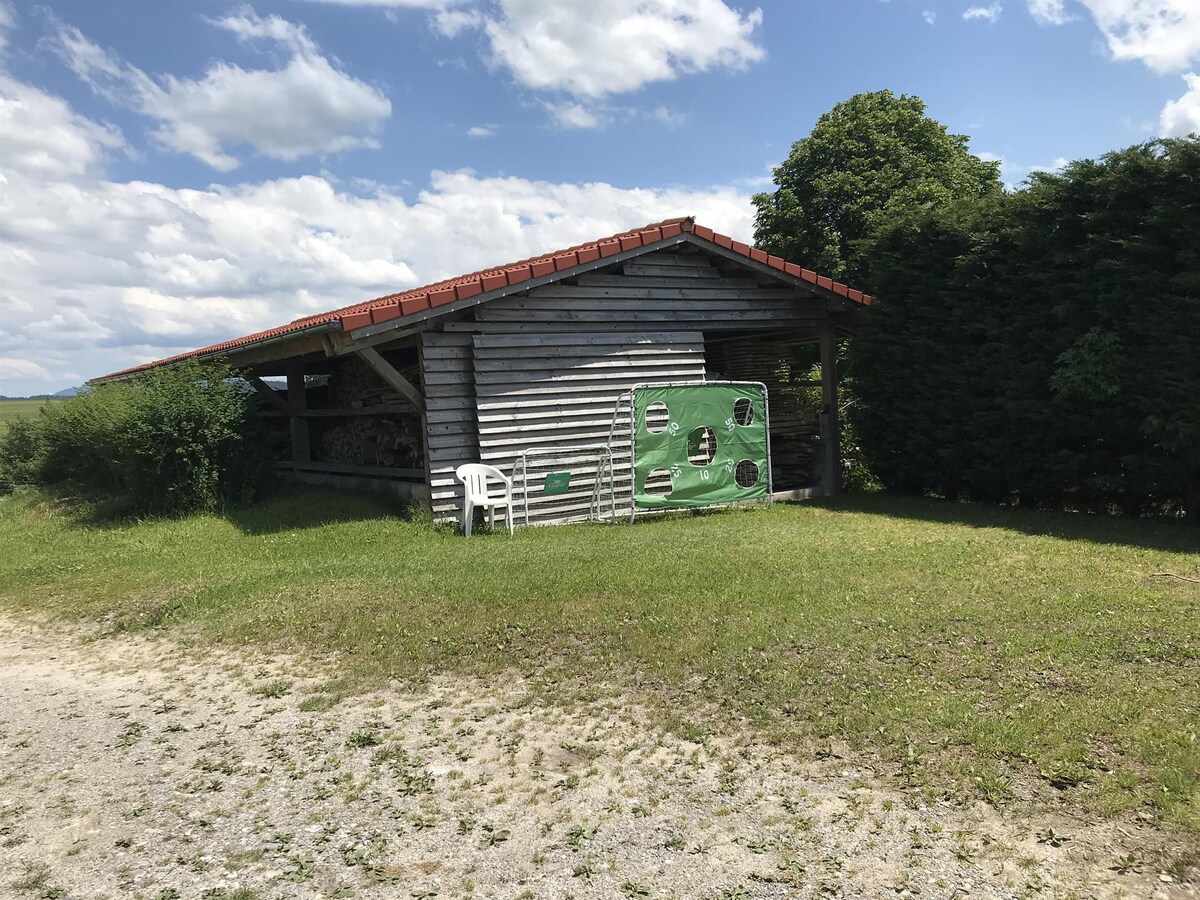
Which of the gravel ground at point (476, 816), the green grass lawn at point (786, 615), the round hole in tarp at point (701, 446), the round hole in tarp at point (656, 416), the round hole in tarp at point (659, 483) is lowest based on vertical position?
the gravel ground at point (476, 816)

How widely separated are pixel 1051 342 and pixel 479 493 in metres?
7.22

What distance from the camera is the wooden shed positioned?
35.4ft

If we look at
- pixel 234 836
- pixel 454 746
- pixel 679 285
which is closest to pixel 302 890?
pixel 234 836

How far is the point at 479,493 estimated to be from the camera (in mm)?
10578

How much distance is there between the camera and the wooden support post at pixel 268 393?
1508 cm

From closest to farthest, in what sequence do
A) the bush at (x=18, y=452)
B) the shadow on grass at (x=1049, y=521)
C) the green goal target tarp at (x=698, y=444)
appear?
the shadow on grass at (x=1049, y=521) → the green goal target tarp at (x=698, y=444) → the bush at (x=18, y=452)

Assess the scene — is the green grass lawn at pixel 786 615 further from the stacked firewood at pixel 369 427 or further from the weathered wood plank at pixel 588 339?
the weathered wood plank at pixel 588 339

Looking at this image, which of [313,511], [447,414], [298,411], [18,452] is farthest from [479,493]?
[18,452]

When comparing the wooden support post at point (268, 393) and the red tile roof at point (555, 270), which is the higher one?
the red tile roof at point (555, 270)

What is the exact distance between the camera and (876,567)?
7.70 metres

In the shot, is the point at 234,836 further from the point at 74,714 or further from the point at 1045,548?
the point at 1045,548

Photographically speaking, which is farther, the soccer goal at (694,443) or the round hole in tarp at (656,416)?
the round hole in tarp at (656,416)

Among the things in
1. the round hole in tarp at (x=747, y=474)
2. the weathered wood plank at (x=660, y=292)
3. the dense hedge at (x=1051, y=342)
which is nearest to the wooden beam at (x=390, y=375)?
the weathered wood plank at (x=660, y=292)

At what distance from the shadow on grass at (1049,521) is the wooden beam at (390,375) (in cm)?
593
